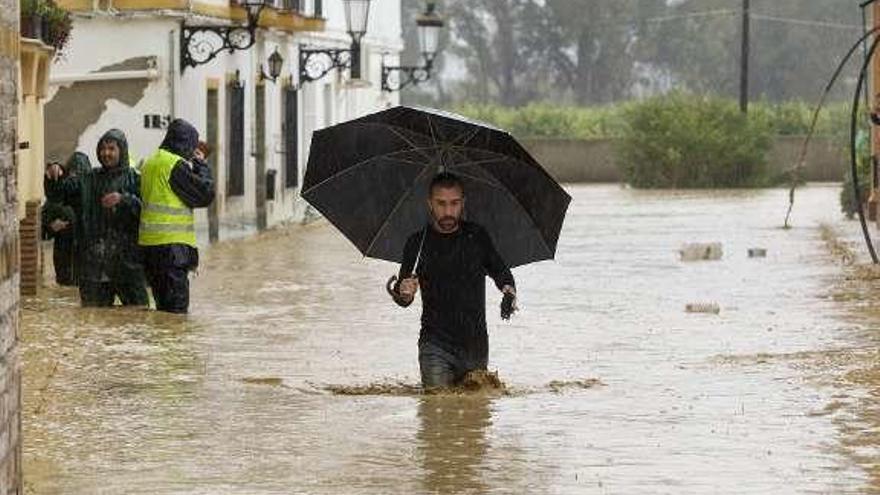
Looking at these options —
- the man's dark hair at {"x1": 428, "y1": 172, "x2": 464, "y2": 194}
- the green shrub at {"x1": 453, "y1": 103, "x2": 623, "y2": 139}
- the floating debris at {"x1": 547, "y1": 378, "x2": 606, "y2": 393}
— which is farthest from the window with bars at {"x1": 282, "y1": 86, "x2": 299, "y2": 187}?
the man's dark hair at {"x1": 428, "y1": 172, "x2": 464, "y2": 194}

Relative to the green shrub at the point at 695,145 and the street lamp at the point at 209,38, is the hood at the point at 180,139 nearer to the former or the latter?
the street lamp at the point at 209,38

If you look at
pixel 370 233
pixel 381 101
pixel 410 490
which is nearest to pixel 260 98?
pixel 381 101

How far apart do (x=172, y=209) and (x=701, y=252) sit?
10.9m

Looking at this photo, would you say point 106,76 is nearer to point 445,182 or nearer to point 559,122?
point 445,182

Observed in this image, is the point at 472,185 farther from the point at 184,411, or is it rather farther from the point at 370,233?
the point at 184,411

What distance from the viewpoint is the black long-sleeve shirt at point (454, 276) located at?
13898mm

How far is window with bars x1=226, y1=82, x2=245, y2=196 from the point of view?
3633 centimetres

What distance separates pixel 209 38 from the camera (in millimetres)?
34844

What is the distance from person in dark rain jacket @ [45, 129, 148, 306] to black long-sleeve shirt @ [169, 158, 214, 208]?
699 millimetres

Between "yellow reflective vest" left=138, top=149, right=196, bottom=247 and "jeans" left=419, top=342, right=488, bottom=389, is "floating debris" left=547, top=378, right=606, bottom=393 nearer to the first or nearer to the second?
"jeans" left=419, top=342, right=488, bottom=389

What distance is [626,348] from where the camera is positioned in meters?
17.8

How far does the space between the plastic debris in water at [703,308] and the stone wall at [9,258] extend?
478 inches

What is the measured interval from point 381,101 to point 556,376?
38.0 m

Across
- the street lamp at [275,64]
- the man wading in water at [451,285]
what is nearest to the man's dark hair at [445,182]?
the man wading in water at [451,285]
